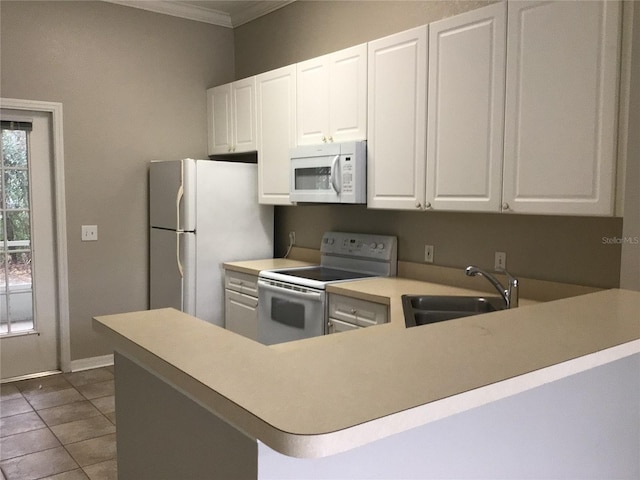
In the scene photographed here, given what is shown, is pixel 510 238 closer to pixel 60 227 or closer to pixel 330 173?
pixel 330 173

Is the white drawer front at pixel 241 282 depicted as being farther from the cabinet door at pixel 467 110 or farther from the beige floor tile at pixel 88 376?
the cabinet door at pixel 467 110

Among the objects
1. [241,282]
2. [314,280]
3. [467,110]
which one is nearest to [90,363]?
[241,282]

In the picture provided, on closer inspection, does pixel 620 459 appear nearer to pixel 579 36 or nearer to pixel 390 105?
pixel 579 36

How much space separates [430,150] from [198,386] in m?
2.28

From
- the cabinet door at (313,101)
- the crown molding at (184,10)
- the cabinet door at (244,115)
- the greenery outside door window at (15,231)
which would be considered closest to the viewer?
the cabinet door at (313,101)

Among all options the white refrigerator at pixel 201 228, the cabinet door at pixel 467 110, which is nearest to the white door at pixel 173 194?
the white refrigerator at pixel 201 228

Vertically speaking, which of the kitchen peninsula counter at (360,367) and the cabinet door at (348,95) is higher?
the cabinet door at (348,95)

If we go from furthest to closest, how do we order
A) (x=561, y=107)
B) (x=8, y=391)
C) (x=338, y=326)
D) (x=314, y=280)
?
(x=8, y=391), (x=314, y=280), (x=338, y=326), (x=561, y=107)

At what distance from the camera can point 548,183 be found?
8.13 feet

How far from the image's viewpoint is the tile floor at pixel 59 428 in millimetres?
2906

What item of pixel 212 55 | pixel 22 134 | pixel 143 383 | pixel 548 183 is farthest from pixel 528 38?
pixel 22 134

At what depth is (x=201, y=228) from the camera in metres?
4.16

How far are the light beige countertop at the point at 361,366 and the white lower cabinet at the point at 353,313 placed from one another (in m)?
1.33

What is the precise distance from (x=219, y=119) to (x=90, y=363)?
226cm
